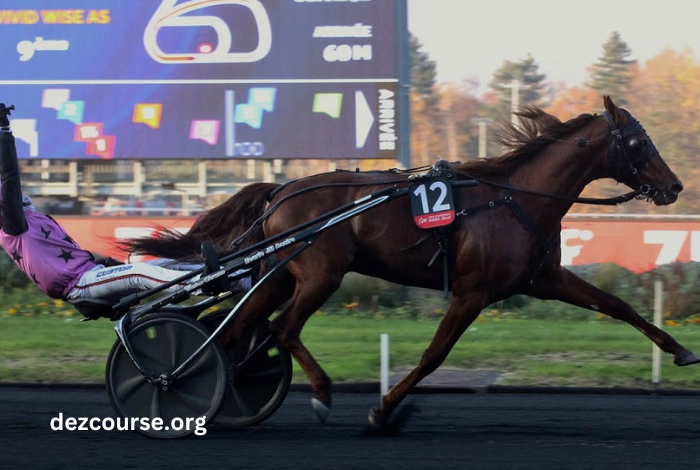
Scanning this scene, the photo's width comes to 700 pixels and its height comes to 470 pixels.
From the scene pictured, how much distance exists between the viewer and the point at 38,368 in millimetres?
8586

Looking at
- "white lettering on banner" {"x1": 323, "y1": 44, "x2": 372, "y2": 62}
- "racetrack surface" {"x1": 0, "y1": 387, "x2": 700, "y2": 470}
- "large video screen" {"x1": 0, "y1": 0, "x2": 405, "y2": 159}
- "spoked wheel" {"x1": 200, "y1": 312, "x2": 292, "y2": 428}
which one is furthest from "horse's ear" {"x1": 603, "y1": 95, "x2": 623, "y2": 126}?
"white lettering on banner" {"x1": 323, "y1": 44, "x2": 372, "y2": 62}

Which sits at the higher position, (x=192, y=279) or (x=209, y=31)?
(x=209, y=31)

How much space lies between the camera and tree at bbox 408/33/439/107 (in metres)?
51.2

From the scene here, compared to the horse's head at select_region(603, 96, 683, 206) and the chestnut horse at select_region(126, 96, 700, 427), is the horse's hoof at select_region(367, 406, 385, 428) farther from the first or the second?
the horse's head at select_region(603, 96, 683, 206)

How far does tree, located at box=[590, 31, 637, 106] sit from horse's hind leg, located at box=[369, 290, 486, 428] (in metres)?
43.6

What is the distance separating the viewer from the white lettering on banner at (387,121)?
14453 millimetres

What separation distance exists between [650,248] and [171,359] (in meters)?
12.8

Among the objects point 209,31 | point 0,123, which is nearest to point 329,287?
point 0,123

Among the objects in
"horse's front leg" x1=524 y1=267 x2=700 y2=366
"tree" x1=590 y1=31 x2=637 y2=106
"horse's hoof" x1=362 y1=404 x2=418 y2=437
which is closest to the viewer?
"horse's hoof" x1=362 y1=404 x2=418 y2=437

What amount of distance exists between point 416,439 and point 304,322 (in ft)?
2.92

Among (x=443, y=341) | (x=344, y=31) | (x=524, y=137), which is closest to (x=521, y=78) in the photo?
(x=344, y=31)

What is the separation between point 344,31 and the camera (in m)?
14.8

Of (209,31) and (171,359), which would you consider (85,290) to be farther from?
(209,31)

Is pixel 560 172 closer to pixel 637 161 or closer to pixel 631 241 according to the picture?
pixel 637 161
